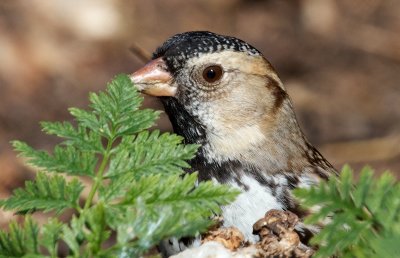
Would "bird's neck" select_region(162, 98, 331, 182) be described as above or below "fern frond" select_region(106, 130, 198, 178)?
below

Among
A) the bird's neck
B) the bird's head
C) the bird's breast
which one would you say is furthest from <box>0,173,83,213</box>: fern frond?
the bird's head

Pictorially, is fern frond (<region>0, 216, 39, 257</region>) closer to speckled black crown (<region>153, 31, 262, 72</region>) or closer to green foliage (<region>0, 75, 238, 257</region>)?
green foliage (<region>0, 75, 238, 257</region>)

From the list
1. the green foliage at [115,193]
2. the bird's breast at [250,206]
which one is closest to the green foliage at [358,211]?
the green foliage at [115,193]

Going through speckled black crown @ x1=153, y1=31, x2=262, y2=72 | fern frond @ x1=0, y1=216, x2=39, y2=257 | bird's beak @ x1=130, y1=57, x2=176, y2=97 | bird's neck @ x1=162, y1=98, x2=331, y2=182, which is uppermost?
speckled black crown @ x1=153, y1=31, x2=262, y2=72

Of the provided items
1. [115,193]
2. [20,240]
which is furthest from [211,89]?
[20,240]

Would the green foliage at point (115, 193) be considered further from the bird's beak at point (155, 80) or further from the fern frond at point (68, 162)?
the bird's beak at point (155, 80)

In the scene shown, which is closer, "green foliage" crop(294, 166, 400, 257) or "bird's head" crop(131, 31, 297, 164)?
"green foliage" crop(294, 166, 400, 257)

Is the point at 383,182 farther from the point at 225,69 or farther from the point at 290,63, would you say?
the point at 290,63
